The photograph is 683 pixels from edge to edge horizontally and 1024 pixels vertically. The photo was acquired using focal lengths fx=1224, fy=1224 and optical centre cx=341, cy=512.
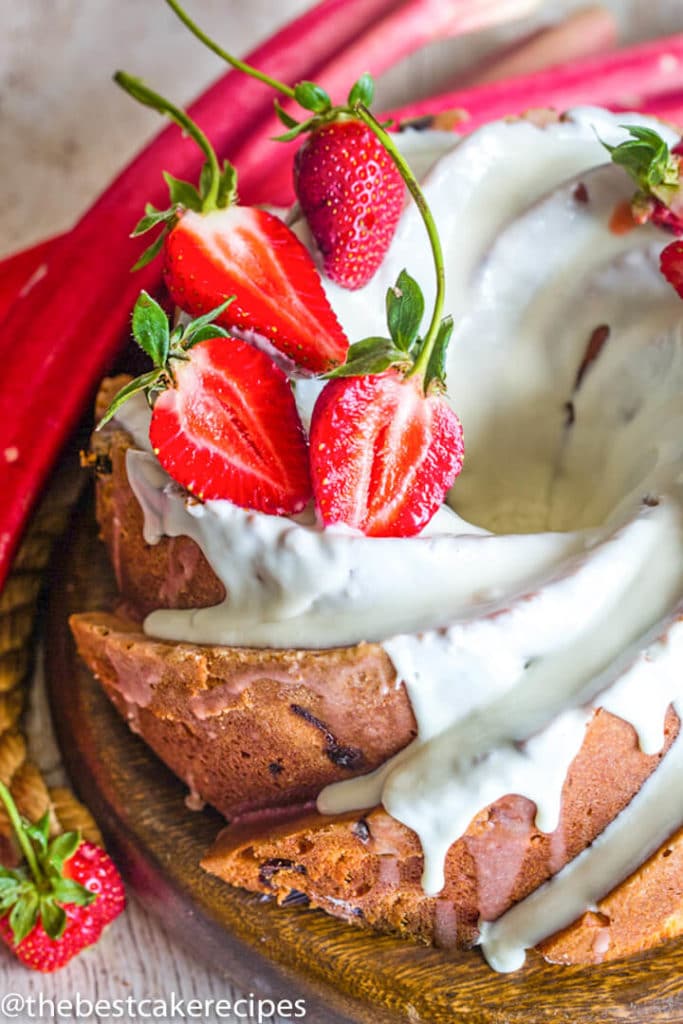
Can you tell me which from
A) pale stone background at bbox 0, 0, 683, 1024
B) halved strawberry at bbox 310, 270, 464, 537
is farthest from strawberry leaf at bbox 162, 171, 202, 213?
pale stone background at bbox 0, 0, 683, 1024

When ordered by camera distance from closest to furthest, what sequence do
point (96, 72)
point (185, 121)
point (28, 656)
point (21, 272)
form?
point (185, 121), point (28, 656), point (21, 272), point (96, 72)

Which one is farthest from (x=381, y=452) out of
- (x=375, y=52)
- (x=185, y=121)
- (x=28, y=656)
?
(x=375, y=52)

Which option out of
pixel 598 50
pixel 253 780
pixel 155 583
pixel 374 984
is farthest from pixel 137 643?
pixel 598 50

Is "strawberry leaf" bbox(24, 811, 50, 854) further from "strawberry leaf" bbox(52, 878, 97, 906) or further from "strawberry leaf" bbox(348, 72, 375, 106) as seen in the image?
"strawberry leaf" bbox(348, 72, 375, 106)

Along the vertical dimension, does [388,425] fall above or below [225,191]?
below

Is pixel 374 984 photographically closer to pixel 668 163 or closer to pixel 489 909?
pixel 489 909

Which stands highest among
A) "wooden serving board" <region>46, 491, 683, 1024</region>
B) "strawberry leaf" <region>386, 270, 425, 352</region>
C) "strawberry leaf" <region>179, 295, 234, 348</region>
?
"strawberry leaf" <region>179, 295, 234, 348</region>

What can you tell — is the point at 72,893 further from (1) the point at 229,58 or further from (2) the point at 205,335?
(1) the point at 229,58
